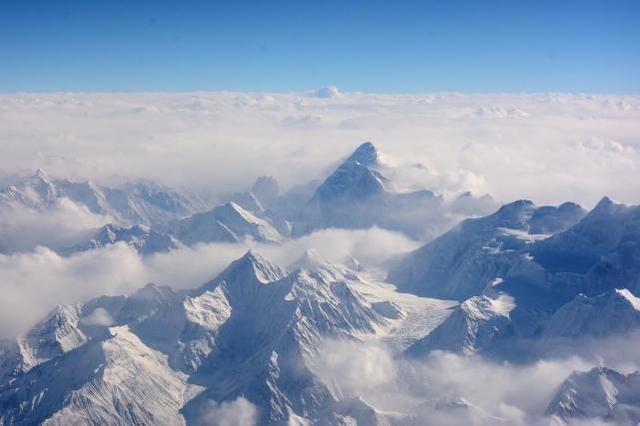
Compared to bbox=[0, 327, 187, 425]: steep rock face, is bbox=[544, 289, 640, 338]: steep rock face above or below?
above

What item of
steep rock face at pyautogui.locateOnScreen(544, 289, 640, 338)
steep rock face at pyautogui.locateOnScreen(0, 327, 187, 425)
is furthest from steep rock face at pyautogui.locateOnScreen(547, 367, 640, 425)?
steep rock face at pyautogui.locateOnScreen(0, 327, 187, 425)

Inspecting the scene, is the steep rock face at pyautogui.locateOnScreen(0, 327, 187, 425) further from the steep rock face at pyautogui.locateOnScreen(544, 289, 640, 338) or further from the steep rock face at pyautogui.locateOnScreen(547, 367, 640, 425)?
the steep rock face at pyautogui.locateOnScreen(544, 289, 640, 338)

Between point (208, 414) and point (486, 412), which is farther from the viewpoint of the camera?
point (208, 414)

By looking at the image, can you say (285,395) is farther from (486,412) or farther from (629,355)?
(629,355)

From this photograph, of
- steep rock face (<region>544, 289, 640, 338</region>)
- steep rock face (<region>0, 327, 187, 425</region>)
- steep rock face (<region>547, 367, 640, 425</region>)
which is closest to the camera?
steep rock face (<region>547, 367, 640, 425</region>)

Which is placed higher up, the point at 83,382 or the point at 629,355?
the point at 629,355

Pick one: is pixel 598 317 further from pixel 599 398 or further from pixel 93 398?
pixel 93 398

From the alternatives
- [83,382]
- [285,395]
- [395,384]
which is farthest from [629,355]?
[83,382]

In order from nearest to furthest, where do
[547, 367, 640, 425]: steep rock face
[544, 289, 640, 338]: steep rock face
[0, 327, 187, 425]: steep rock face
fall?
1. [547, 367, 640, 425]: steep rock face
2. [544, 289, 640, 338]: steep rock face
3. [0, 327, 187, 425]: steep rock face

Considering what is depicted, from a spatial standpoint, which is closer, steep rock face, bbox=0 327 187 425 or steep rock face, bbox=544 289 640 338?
steep rock face, bbox=544 289 640 338
